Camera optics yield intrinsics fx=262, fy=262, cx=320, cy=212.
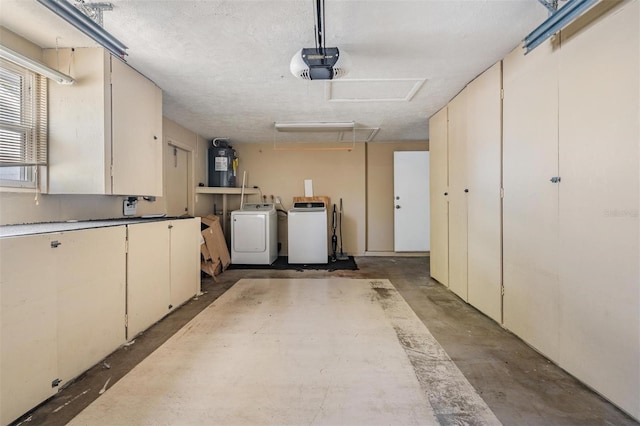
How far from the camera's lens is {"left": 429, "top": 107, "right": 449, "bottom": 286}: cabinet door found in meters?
3.14

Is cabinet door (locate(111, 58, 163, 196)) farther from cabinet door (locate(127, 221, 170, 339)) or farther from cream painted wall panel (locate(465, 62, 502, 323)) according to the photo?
cream painted wall panel (locate(465, 62, 502, 323))

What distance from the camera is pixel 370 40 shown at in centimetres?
186

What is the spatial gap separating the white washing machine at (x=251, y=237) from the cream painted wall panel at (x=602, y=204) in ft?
12.1

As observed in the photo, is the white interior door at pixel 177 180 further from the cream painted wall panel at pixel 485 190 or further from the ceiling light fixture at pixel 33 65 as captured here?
the cream painted wall panel at pixel 485 190

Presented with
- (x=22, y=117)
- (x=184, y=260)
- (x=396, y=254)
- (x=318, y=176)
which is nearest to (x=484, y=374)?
(x=184, y=260)

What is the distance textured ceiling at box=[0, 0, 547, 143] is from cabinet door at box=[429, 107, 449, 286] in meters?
0.36

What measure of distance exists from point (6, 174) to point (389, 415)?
9.06ft

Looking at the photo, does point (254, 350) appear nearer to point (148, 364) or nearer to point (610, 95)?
point (148, 364)

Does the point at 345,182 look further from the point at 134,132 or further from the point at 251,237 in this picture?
the point at 134,132

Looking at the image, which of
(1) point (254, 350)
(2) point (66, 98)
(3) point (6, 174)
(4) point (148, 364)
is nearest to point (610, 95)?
(1) point (254, 350)

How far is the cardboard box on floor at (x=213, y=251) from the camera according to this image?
3.71 meters

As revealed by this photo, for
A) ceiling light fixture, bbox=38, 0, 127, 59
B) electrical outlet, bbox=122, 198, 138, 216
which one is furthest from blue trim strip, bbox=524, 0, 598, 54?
electrical outlet, bbox=122, 198, 138, 216

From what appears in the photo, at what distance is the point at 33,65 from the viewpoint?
1.66 metres

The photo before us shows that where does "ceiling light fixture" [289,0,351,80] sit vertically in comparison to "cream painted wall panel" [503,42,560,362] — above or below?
above
